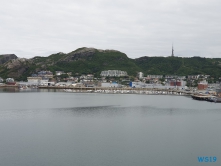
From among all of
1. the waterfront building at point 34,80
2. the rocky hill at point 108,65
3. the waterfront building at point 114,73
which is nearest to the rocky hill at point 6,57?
the rocky hill at point 108,65

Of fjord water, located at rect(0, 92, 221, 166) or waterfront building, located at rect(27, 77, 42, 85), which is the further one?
waterfront building, located at rect(27, 77, 42, 85)

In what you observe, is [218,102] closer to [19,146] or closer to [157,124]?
[157,124]

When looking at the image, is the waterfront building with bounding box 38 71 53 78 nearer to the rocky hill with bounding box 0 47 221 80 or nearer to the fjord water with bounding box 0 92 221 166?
the rocky hill with bounding box 0 47 221 80

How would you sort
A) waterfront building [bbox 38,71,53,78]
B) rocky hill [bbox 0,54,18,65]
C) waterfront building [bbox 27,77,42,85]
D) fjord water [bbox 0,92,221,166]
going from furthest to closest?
1. rocky hill [bbox 0,54,18,65]
2. waterfront building [bbox 38,71,53,78]
3. waterfront building [bbox 27,77,42,85]
4. fjord water [bbox 0,92,221,166]

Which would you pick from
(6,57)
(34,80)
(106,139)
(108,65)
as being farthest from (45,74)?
(106,139)

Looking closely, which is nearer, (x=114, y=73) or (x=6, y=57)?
(x=114, y=73)

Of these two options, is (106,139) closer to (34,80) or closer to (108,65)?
(34,80)

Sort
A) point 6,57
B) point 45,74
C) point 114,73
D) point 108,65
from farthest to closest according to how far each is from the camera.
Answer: point 6,57
point 108,65
point 45,74
point 114,73

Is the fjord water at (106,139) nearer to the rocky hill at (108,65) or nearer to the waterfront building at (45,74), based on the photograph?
the waterfront building at (45,74)

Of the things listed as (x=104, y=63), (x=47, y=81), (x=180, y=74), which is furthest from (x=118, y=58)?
(x=47, y=81)

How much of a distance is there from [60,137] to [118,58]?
119589mm

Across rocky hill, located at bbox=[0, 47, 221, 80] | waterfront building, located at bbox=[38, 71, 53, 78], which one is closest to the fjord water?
waterfront building, located at bbox=[38, 71, 53, 78]

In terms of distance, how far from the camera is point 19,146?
20047mm

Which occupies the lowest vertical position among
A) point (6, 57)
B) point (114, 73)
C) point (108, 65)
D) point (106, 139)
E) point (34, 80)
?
point (106, 139)
